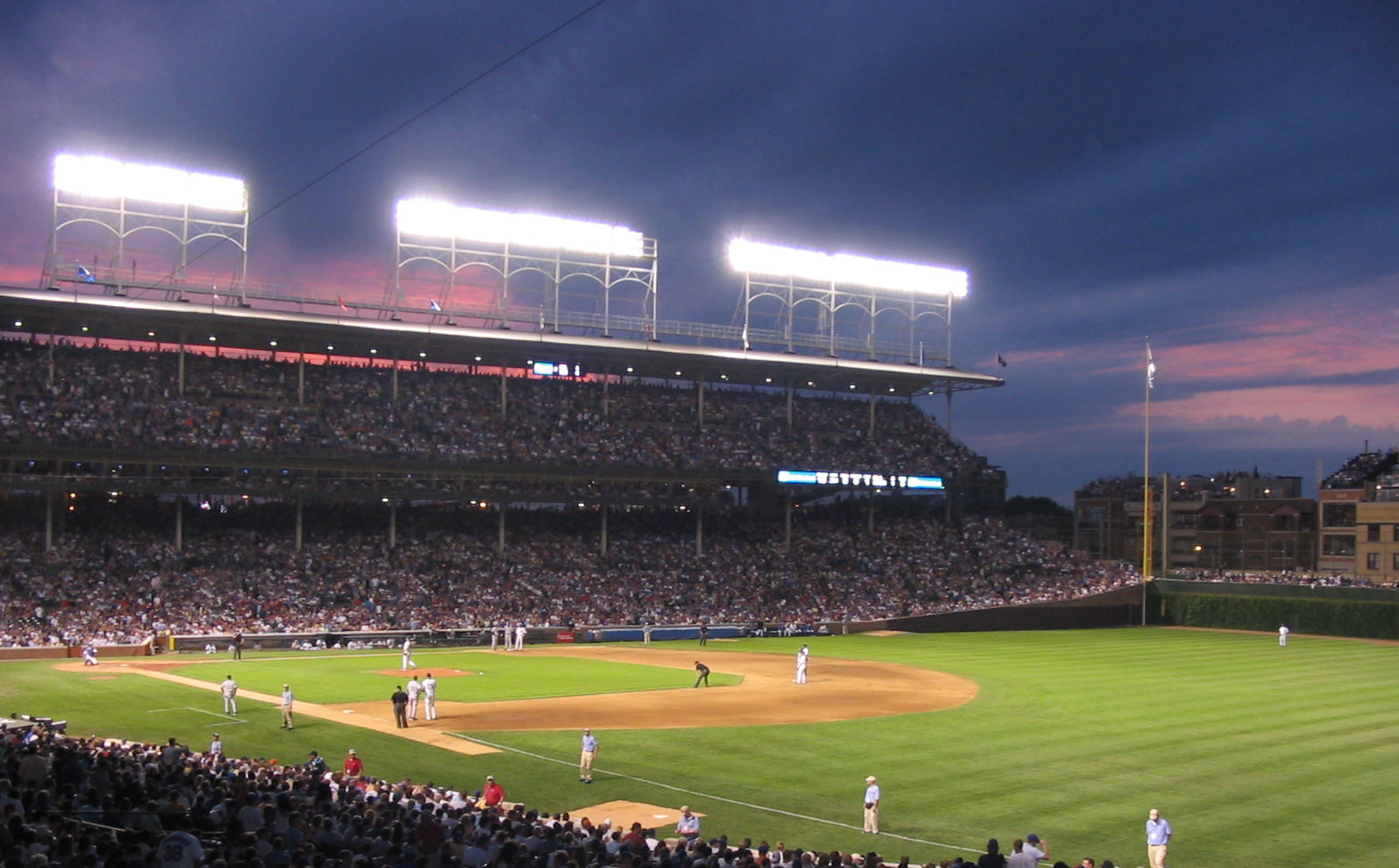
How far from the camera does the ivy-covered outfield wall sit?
60.5 metres

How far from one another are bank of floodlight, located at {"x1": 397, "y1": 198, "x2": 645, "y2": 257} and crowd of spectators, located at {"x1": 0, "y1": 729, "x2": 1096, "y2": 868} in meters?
46.5

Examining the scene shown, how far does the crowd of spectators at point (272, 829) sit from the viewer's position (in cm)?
1018

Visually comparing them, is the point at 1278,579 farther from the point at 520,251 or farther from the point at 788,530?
the point at 520,251

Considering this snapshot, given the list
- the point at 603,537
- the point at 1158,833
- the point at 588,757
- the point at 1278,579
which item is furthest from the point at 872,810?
the point at 1278,579

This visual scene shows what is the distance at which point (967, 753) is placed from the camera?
25203 mm

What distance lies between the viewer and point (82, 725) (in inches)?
1074

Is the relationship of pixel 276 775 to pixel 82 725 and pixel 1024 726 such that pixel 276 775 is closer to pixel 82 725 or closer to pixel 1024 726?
pixel 82 725

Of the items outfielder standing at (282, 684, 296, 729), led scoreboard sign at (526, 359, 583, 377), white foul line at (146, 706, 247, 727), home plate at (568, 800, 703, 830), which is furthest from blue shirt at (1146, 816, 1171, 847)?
led scoreboard sign at (526, 359, 583, 377)

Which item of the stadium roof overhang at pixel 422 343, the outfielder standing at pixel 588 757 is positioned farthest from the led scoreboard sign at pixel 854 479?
the outfielder standing at pixel 588 757

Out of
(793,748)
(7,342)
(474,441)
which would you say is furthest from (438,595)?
(793,748)

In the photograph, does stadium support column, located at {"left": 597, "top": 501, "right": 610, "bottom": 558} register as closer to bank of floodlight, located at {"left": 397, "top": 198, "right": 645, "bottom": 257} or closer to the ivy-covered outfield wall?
bank of floodlight, located at {"left": 397, "top": 198, "right": 645, "bottom": 257}

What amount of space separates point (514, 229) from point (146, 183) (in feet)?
60.9

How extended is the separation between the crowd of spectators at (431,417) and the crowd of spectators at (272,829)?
41.5m

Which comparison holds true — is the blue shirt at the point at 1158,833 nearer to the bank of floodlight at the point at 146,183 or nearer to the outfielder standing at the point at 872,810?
the outfielder standing at the point at 872,810
